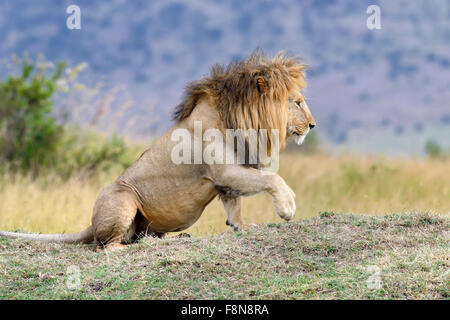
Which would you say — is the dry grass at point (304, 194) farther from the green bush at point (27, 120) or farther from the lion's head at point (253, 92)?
the lion's head at point (253, 92)

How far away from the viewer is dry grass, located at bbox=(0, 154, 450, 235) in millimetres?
8852

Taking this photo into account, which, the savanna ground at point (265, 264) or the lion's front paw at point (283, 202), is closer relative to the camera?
the savanna ground at point (265, 264)

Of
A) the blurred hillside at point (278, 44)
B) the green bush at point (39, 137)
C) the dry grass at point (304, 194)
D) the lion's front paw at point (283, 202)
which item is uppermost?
the blurred hillside at point (278, 44)

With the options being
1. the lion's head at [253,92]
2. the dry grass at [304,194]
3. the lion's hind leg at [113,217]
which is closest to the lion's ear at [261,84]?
the lion's head at [253,92]

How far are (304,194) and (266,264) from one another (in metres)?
7.92

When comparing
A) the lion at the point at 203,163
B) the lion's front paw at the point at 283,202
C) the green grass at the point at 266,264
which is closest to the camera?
the green grass at the point at 266,264

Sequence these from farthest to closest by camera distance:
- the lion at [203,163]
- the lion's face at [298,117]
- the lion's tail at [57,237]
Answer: the lion's tail at [57,237] < the lion's face at [298,117] < the lion at [203,163]

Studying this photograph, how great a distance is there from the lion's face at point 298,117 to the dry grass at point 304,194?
131 centimetres

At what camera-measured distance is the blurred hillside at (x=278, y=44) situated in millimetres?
84000

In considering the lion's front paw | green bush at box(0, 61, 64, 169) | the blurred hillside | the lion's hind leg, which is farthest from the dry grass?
the blurred hillside

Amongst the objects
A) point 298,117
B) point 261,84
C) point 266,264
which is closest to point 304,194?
point 298,117

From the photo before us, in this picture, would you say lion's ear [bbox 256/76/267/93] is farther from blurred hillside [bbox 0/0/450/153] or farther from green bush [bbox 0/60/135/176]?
blurred hillside [bbox 0/0/450/153]

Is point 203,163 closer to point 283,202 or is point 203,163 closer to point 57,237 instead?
point 283,202

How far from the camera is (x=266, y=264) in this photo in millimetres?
5043
